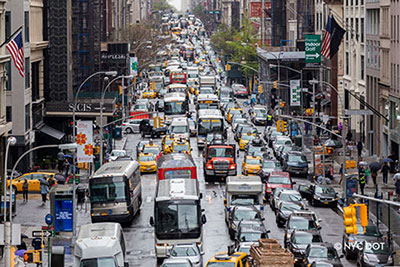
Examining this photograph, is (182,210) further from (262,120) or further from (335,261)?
(262,120)

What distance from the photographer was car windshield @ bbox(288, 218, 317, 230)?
43281 millimetres

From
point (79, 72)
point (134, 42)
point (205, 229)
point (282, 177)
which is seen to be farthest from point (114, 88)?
point (205, 229)

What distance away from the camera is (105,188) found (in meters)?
47.6

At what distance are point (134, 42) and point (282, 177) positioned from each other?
85390mm

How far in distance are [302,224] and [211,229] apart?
22.7 feet

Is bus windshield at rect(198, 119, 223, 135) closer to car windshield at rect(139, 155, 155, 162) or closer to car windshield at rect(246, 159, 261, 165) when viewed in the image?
car windshield at rect(139, 155, 155, 162)

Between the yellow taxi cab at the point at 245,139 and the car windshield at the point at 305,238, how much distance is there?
133 feet

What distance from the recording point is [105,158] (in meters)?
72.7

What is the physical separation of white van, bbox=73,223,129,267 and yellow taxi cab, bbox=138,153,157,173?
3355 cm

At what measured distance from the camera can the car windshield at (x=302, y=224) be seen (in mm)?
43281

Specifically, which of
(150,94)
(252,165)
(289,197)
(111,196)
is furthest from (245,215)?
(150,94)

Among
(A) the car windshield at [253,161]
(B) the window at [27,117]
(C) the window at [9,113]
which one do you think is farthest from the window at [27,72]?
(A) the car windshield at [253,161]

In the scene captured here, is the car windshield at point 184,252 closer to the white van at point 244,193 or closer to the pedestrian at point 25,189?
the white van at point 244,193

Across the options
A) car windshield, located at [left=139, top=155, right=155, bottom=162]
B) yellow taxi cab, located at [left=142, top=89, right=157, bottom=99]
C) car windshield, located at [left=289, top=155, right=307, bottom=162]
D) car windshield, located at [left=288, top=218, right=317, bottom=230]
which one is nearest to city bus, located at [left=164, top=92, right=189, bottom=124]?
yellow taxi cab, located at [left=142, top=89, right=157, bottom=99]
